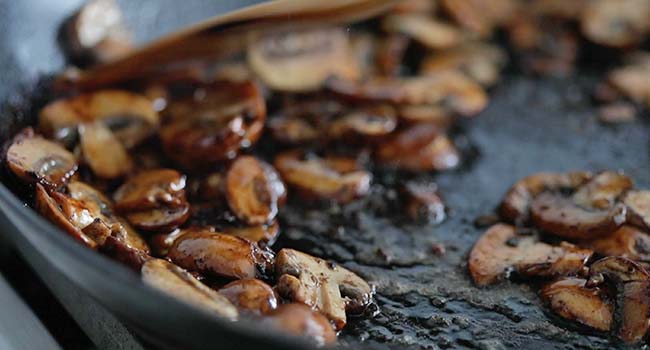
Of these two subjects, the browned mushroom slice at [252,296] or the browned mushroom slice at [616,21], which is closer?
the browned mushroom slice at [252,296]

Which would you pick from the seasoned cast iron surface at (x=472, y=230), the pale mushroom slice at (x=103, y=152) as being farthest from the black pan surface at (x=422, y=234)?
the pale mushroom slice at (x=103, y=152)

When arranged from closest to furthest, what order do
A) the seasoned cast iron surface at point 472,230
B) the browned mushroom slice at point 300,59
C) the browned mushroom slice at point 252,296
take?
the browned mushroom slice at point 252,296 → the seasoned cast iron surface at point 472,230 → the browned mushroom slice at point 300,59

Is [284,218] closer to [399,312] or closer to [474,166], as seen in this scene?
[399,312]

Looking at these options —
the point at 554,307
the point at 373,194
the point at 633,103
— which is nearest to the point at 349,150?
the point at 373,194

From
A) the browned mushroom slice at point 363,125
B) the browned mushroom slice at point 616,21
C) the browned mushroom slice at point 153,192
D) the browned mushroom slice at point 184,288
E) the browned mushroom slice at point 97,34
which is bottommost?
the browned mushroom slice at point 616,21

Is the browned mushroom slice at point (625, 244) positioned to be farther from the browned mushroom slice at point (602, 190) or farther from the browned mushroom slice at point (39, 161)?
the browned mushroom slice at point (39, 161)

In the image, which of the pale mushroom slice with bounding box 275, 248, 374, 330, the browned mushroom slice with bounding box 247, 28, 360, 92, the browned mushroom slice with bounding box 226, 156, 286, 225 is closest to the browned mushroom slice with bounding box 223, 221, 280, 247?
the browned mushroom slice with bounding box 226, 156, 286, 225

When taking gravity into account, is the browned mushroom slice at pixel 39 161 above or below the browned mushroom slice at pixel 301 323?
above

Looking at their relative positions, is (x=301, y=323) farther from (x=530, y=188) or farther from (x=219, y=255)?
(x=530, y=188)
